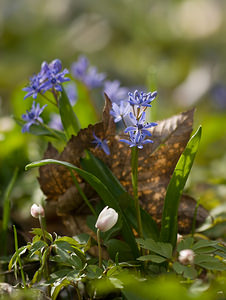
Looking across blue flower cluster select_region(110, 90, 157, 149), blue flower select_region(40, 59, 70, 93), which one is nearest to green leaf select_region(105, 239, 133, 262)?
blue flower cluster select_region(110, 90, 157, 149)

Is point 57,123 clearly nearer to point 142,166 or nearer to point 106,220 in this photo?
point 142,166

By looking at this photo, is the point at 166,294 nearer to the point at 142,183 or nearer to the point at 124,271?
the point at 124,271

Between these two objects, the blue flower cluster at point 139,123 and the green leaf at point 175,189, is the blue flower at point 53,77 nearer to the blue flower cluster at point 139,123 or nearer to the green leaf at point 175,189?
the blue flower cluster at point 139,123

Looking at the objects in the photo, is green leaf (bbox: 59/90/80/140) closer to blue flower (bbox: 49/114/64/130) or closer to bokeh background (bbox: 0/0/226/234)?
blue flower (bbox: 49/114/64/130)

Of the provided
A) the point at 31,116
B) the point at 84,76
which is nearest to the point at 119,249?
the point at 31,116

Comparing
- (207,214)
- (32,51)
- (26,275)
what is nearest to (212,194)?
(207,214)
